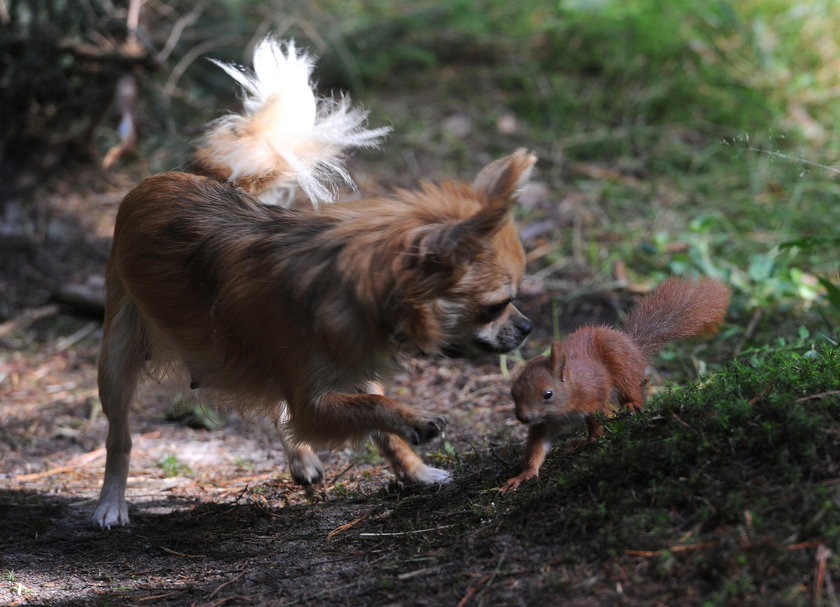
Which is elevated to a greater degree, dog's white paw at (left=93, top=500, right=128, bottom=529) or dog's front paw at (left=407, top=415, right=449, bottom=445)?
dog's front paw at (left=407, top=415, right=449, bottom=445)

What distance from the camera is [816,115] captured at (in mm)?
9828

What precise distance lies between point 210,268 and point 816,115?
26.3 feet

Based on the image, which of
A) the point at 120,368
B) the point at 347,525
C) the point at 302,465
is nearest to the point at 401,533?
the point at 347,525

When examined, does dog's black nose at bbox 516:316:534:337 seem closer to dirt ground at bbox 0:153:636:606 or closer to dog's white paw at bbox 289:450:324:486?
dirt ground at bbox 0:153:636:606

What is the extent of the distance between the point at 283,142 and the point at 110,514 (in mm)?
2271

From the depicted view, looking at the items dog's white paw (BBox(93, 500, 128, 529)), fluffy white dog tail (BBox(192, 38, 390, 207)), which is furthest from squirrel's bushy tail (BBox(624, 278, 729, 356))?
dog's white paw (BBox(93, 500, 128, 529))

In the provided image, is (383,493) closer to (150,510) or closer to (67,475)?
(150,510)

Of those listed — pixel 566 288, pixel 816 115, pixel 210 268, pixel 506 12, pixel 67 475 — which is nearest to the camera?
pixel 210 268

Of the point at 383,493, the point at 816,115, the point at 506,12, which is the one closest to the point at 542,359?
the point at 383,493

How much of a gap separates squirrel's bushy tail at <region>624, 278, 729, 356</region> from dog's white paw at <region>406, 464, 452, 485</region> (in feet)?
3.81

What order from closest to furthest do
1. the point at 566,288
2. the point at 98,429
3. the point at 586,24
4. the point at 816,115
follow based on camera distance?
the point at 98,429 → the point at 566,288 → the point at 816,115 → the point at 586,24

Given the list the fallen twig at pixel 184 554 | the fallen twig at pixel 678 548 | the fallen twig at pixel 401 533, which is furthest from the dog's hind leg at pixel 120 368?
the fallen twig at pixel 678 548

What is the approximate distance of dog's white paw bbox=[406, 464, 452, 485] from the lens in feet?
14.3

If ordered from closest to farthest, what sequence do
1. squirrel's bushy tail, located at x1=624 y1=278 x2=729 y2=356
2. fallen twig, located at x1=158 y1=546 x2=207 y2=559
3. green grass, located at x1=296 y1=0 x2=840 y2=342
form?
1. fallen twig, located at x1=158 y1=546 x2=207 y2=559
2. squirrel's bushy tail, located at x1=624 y1=278 x2=729 y2=356
3. green grass, located at x1=296 y1=0 x2=840 y2=342
